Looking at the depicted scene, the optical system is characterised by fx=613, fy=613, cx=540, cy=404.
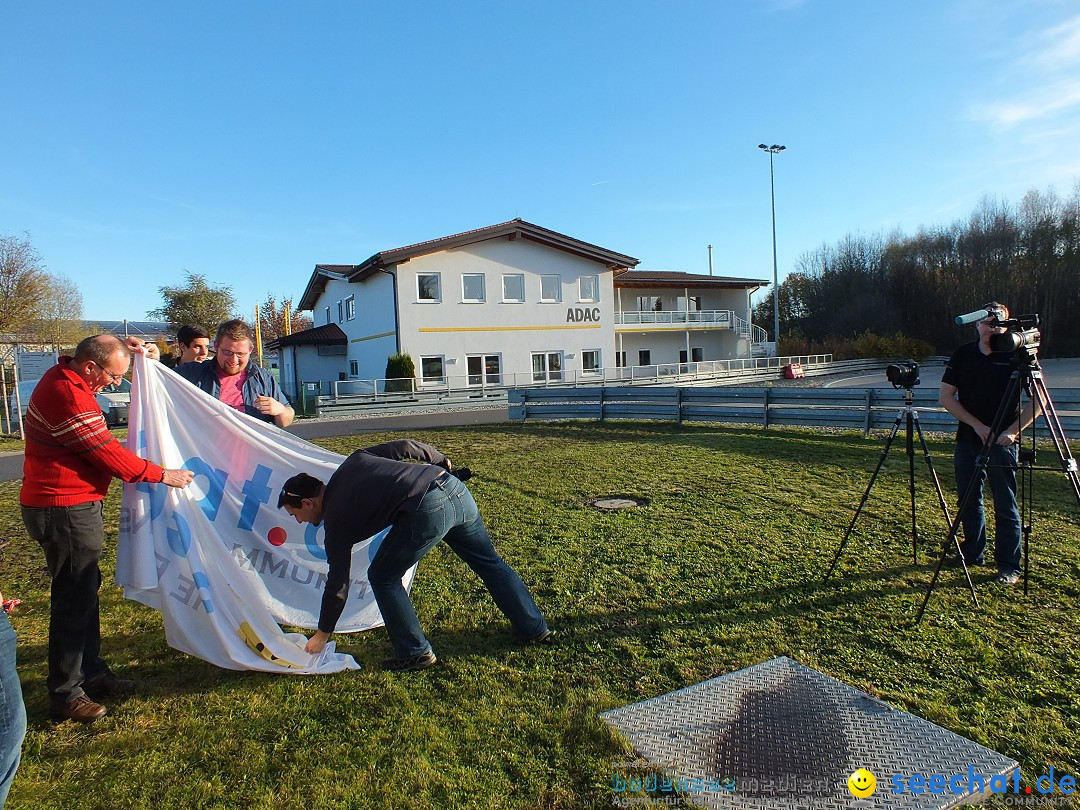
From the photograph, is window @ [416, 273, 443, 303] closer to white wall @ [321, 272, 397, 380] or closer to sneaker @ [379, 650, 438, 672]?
white wall @ [321, 272, 397, 380]

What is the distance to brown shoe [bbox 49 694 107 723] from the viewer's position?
11.0ft

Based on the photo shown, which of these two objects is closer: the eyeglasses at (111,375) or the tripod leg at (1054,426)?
the eyeglasses at (111,375)

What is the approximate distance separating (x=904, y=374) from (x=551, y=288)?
2891 centimetres

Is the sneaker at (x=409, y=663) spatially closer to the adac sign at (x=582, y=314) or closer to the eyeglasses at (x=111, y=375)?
the eyeglasses at (x=111, y=375)

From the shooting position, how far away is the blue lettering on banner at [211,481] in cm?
407

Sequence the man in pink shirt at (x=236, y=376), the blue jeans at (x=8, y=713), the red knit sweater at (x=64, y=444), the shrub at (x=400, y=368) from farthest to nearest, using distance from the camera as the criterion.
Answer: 1. the shrub at (x=400, y=368)
2. the man in pink shirt at (x=236, y=376)
3. the red knit sweater at (x=64, y=444)
4. the blue jeans at (x=8, y=713)

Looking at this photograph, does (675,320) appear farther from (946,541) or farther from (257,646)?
(257,646)

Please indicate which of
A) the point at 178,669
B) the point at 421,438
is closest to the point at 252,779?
the point at 178,669

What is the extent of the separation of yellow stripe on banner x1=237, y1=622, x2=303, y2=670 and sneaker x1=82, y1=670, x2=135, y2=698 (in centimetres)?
69

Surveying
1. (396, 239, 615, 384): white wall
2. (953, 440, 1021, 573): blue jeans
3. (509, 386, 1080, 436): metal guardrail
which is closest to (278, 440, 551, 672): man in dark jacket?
(953, 440, 1021, 573): blue jeans

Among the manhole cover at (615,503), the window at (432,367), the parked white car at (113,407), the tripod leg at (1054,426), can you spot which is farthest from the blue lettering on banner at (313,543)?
the window at (432,367)

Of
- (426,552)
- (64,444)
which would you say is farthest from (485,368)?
(64,444)

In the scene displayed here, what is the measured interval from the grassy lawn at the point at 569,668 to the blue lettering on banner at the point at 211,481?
1.03 meters

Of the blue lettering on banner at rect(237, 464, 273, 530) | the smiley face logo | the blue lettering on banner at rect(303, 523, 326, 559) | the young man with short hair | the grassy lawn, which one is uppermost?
the young man with short hair
